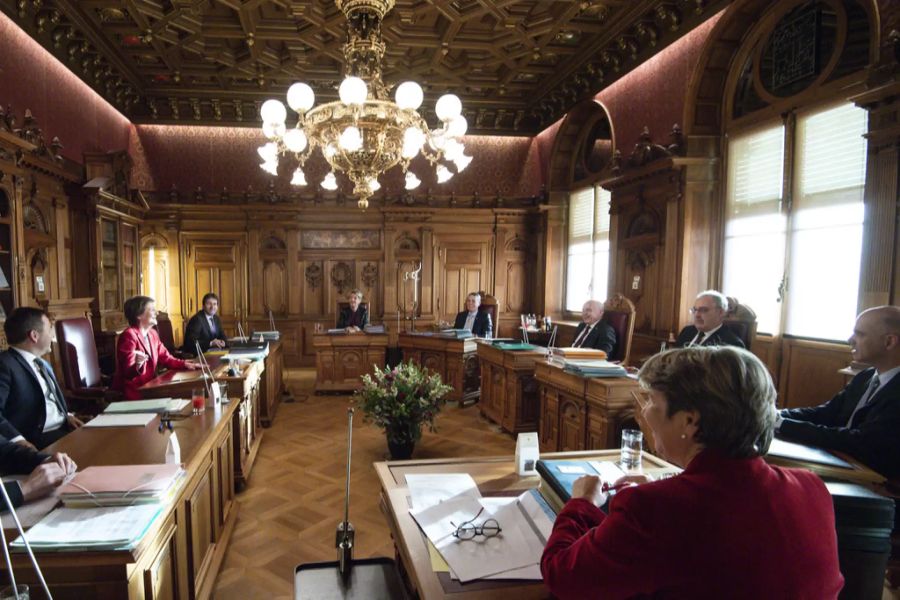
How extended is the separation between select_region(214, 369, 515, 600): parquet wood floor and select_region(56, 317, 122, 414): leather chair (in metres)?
1.26

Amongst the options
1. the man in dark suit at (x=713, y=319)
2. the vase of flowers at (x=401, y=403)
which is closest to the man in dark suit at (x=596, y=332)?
the man in dark suit at (x=713, y=319)

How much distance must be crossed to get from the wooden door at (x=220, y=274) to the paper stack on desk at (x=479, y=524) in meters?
6.95

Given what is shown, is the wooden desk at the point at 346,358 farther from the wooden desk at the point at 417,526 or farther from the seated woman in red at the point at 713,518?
the seated woman in red at the point at 713,518

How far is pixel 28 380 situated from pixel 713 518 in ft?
9.63

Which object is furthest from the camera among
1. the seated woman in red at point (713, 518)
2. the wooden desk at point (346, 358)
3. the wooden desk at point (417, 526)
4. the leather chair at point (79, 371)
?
the wooden desk at point (346, 358)

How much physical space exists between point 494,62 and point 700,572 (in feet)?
21.4

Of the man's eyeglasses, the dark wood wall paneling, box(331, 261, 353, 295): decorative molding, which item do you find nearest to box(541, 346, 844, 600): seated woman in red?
the man's eyeglasses

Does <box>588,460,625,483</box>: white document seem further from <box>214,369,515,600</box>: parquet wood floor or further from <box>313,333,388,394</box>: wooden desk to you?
<box>313,333,388,394</box>: wooden desk

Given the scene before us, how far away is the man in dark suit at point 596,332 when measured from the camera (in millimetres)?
4297

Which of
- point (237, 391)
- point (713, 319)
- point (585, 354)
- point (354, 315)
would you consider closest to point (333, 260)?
point (354, 315)

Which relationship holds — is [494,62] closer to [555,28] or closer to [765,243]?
[555,28]

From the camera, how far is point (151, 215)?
743 centimetres

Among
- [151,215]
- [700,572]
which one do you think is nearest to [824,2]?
[700,572]

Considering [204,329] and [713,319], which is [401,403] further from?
[204,329]
